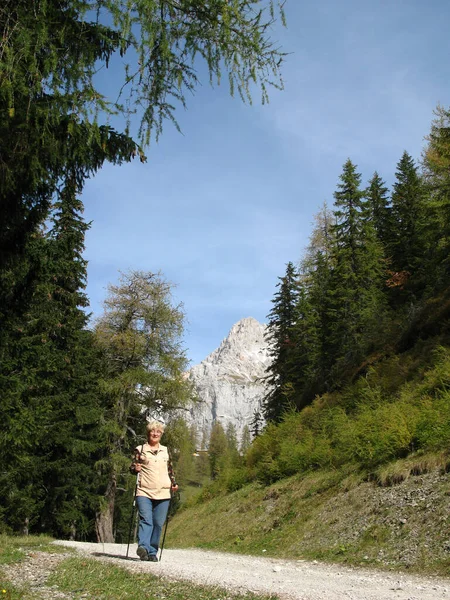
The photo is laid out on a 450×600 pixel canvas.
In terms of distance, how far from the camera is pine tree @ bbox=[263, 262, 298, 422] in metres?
31.4

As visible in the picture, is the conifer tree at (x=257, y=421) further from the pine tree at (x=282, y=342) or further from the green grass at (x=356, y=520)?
the green grass at (x=356, y=520)

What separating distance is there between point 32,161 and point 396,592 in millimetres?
6226

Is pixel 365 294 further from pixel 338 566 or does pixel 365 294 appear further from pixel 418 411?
pixel 338 566

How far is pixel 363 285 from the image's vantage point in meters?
26.3

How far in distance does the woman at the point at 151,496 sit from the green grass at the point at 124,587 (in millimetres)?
1541

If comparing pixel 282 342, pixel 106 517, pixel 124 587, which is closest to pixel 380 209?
pixel 282 342

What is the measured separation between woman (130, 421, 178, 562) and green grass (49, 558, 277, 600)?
1541mm

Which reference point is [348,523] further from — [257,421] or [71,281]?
[257,421]

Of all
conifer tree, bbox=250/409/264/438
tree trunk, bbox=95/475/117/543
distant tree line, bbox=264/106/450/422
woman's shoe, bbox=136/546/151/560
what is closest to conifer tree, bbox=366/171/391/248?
distant tree line, bbox=264/106/450/422

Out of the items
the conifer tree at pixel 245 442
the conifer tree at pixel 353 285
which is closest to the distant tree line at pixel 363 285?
the conifer tree at pixel 353 285

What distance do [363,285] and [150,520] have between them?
71.6ft

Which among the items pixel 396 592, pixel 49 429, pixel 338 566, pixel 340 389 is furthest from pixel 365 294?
pixel 396 592

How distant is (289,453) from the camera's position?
14594mm

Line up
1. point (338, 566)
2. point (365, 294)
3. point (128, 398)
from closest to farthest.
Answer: point (338, 566)
point (128, 398)
point (365, 294)
